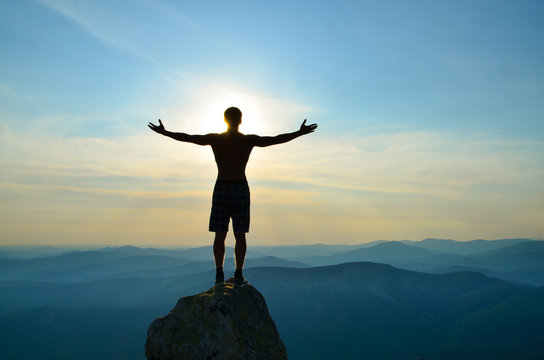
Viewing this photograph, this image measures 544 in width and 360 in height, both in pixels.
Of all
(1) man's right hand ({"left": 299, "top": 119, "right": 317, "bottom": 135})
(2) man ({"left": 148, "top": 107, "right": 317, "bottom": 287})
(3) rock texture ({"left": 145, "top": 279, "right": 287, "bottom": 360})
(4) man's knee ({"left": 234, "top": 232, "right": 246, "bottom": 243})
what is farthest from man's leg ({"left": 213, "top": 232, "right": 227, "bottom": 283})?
(1) man's right hand ({"left": 299, "top": 119, "right": 317, "bottom": 135})

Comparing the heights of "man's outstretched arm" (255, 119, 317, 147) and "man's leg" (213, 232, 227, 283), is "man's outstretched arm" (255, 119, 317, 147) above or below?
above

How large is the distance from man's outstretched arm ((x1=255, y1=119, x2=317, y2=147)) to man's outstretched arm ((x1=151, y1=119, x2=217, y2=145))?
1333 millimetres

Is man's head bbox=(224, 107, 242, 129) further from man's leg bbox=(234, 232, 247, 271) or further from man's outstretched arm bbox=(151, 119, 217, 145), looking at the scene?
man's leg bbox=(234, 232, 247, 271)

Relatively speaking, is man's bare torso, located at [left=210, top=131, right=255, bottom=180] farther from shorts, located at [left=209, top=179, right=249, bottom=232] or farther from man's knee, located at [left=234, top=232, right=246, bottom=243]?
man's knee, located at [left=234, top=232, right=246, bottom=243]

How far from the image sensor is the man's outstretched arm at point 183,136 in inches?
383

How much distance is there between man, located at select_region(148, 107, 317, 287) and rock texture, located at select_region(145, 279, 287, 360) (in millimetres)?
1506

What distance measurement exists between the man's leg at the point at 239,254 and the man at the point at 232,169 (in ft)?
0.09

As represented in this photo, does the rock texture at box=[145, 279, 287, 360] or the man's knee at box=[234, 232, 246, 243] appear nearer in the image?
the rock texture at box=[145, 279, 287, 360]

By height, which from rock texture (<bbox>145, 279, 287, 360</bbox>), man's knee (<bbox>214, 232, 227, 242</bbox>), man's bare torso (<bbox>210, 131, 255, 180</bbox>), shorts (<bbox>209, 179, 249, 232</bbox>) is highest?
man's bare torso (<bbox>210, 131, 255, 180</bbox>)

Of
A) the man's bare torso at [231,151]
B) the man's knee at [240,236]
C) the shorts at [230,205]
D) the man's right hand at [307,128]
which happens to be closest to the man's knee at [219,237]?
the shorts at [230,205]

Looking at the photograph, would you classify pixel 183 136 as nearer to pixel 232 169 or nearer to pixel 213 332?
pixel 232 169

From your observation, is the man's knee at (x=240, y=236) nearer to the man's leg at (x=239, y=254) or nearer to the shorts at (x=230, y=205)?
the man's leg at (x=239, y=254)

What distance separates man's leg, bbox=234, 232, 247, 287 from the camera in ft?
32.9

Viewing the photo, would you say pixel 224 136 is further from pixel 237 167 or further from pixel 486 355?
pixel 486 355
